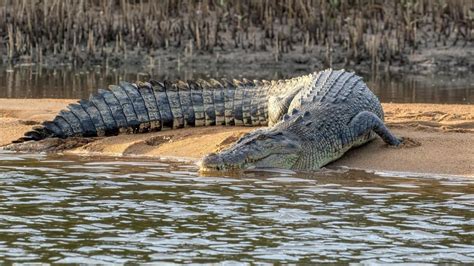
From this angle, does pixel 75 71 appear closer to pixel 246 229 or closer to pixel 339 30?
pixel 339 30

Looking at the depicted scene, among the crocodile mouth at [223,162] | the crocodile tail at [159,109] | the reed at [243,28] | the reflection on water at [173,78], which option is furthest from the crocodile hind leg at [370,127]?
the reed at [243,28]

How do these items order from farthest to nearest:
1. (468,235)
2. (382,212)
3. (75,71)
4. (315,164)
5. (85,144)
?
(75,71) → (85,144) → (315,164) → (382,212) → (468,235)

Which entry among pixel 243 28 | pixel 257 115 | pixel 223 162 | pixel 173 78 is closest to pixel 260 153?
pixel 223 162

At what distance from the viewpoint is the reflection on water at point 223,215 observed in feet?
21.3

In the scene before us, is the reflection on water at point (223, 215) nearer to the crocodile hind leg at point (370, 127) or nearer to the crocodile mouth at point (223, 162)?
the crocodile mouth at point (223, 162)

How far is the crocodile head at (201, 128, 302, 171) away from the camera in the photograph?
941cm

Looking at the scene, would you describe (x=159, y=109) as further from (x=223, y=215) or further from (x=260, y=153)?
(x=223, y=215)

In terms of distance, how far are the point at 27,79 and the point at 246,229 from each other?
442 inches

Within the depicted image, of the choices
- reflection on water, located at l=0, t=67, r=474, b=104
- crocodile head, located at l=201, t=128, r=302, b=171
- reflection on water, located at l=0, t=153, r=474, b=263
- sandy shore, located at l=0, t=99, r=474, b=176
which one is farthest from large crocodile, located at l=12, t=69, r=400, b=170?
reflection on water, located at l=0, t=67, r=474, b=104

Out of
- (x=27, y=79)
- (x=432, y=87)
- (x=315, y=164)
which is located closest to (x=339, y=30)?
(x=432, y=87)

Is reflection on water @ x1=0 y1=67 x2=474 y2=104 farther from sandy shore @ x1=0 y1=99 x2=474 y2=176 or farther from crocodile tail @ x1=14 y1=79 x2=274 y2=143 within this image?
crocodile tail @ x1=14 y1=79 x2=274 y2=143

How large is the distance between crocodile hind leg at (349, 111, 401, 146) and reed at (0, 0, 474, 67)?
1015cm

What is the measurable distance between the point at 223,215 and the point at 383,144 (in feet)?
10.00

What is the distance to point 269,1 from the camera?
71.4 feet
